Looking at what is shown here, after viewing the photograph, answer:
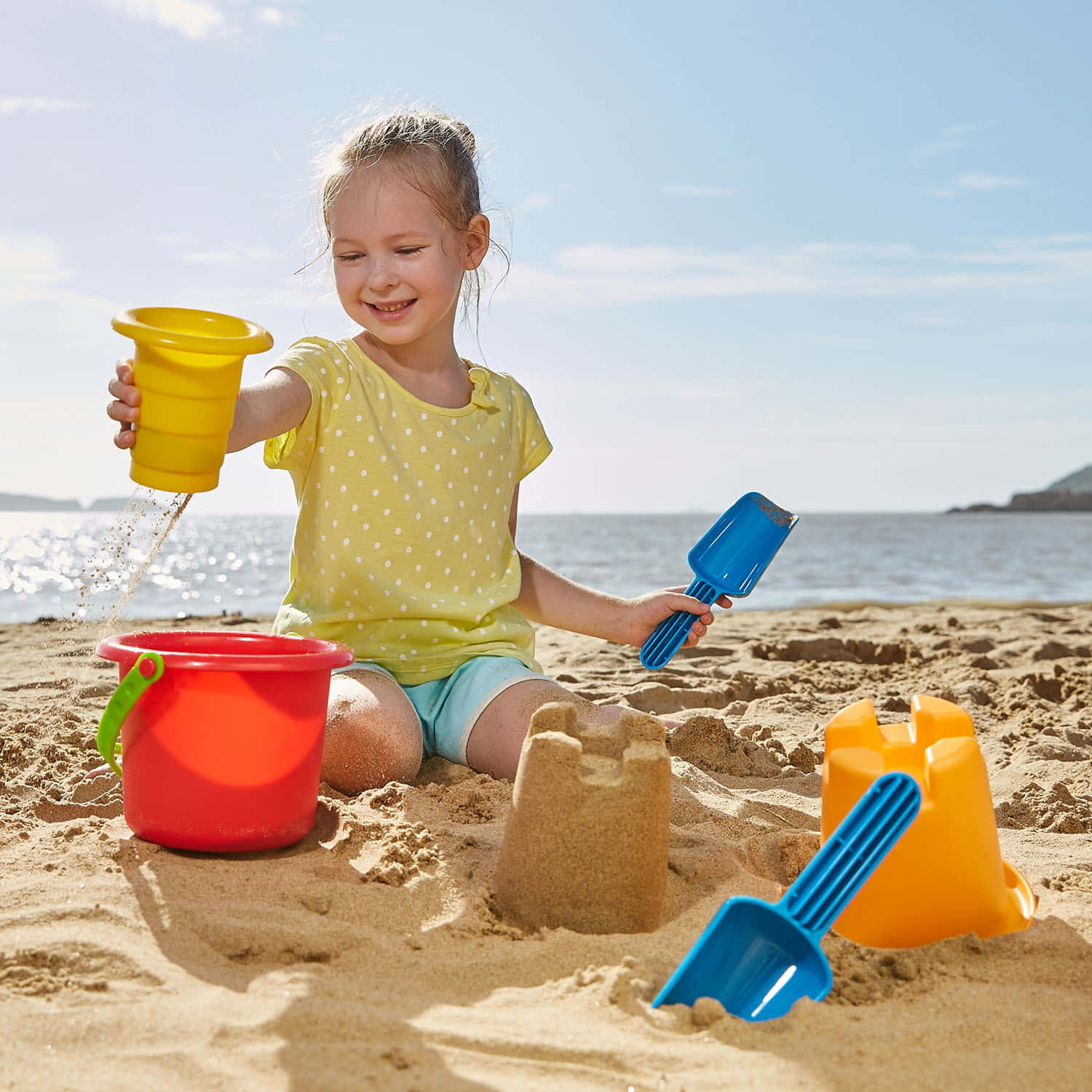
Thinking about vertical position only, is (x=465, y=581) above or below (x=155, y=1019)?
above

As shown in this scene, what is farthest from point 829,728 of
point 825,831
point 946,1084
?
point 946,1084

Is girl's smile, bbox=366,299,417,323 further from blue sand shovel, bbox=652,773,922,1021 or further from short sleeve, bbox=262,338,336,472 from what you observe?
blue sand shovel, bbox=652,773,922,1021

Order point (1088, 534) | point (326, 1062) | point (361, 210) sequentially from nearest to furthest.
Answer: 1. point (326, 1062)
2. point (361, 210)
3. point (1088, 534)

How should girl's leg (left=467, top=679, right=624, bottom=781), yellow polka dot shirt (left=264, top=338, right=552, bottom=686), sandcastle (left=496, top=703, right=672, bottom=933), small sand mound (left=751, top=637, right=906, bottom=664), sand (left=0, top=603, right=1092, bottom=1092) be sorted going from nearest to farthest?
sand (left=0, top=603, right=1092, bottom=1092) → sandcastle (left=496, top=703, right=672, bottom=933) → girl's leg (left=467, top=679, right=624, bottom=781) → yellow polka dot shirt (left=264, top=338, right=552, bottom=686) → small sand mound (left=751, top=637, right=906, bottom=664)

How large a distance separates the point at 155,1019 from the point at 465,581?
4.51 ft

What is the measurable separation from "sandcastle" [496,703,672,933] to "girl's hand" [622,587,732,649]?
88cm

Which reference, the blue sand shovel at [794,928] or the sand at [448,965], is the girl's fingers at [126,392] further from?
the blue sand shovel at [794,928]

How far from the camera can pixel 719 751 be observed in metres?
2.30

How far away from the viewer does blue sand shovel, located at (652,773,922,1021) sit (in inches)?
46.4

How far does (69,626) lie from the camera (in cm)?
425

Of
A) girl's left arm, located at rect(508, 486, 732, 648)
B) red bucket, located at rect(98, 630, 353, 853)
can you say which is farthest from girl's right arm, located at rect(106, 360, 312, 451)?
girl's left arm, located at rect(508, 486, 732, 648)

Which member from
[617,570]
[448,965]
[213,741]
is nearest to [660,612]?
[213,741]

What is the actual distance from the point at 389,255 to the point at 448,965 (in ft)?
4.81

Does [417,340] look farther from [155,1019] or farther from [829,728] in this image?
[155,1019]
